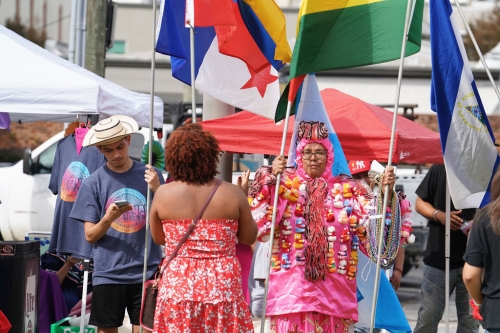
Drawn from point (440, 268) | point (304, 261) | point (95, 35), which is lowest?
point (440, 268)

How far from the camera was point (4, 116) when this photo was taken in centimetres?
933

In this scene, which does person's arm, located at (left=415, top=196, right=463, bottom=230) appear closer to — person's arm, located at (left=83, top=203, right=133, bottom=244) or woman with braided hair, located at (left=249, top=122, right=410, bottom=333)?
woman with braided hair, located at (left=249, top=122, right=410, bottom=333)

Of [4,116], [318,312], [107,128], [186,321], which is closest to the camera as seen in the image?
[186,321]

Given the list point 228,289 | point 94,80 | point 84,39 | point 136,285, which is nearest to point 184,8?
point 94,80

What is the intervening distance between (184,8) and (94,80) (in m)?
0.99

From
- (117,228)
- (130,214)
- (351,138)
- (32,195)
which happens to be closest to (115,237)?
(117,228)

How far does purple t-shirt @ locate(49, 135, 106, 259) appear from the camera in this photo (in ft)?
23.9

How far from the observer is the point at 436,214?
755cm

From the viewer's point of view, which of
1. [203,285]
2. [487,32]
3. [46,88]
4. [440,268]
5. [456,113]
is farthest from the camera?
[487,32]

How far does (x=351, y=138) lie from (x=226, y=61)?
1.20 m

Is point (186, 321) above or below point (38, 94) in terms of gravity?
below

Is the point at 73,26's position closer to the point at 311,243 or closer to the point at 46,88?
the point at 46,88

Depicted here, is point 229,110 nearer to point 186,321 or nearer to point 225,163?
point 225,163

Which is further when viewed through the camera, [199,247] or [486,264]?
[199,247]
